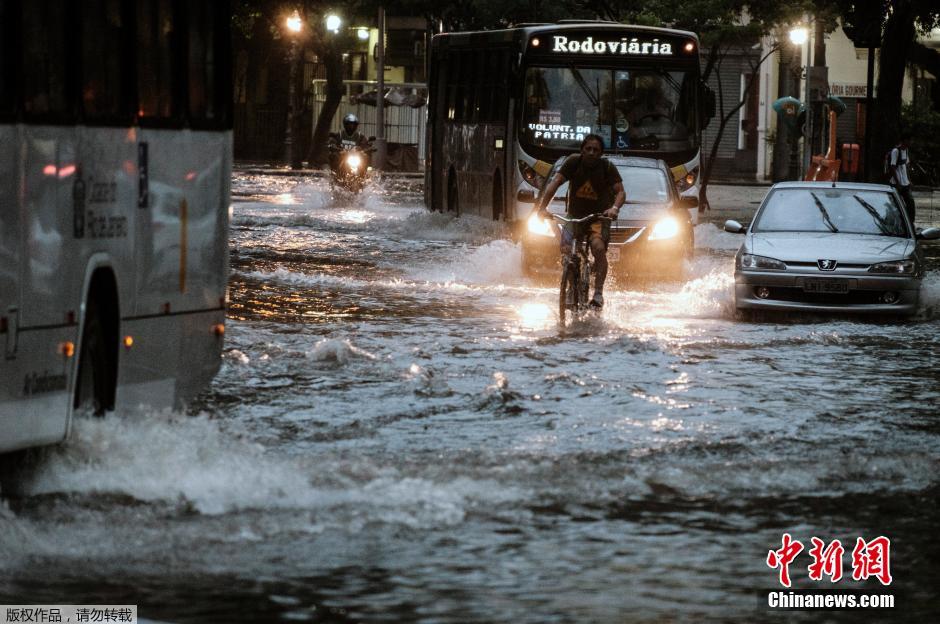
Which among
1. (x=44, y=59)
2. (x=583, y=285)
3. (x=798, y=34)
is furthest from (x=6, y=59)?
(x=798, y=34)

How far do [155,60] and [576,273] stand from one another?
26.5 ft

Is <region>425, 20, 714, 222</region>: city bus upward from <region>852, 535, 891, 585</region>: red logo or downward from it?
upward

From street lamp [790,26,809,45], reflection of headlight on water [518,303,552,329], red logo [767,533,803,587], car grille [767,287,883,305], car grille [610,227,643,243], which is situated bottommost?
reflection of headlight on water [518,303,552,329]

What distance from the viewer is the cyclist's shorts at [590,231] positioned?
703 inches

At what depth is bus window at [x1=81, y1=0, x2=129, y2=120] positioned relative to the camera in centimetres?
894

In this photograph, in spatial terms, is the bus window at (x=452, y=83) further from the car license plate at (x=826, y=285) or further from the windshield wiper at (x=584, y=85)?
the car license plate at (x=826, y=285)

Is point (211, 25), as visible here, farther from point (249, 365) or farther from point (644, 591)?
point (644, 591)

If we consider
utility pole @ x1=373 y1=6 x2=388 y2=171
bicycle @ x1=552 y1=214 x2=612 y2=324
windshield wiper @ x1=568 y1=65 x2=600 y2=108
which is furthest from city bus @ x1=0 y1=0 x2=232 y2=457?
utility pole @ x1=373 y1=6 x2=388 y2=171

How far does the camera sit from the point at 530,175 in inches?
1066

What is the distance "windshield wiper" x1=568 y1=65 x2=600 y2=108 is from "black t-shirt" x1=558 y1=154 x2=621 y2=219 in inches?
370

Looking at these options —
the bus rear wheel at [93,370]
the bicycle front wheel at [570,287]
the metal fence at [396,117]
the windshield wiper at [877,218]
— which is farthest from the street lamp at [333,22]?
the bus rear wheel at [93,370]

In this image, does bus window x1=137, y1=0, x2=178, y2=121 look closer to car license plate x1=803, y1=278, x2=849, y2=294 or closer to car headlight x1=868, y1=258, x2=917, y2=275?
car license plate x1=803, y1=278, x2=849, y2=294

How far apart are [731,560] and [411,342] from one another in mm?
8053

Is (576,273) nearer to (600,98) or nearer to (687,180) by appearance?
(687,180)
